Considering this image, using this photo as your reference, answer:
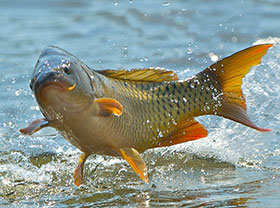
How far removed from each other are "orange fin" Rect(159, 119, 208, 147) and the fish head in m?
0.74

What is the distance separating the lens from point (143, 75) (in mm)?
3869

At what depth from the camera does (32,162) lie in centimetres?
513

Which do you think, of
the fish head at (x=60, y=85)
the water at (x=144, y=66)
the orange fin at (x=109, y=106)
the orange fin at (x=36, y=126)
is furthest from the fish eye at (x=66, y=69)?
the water at (x=144, y=66)

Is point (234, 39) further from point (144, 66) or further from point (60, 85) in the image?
point (60, 85)

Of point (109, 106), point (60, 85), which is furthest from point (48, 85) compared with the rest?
point (109, 106)

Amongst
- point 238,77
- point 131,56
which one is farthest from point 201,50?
point 238,77

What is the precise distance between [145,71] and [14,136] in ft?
7.28

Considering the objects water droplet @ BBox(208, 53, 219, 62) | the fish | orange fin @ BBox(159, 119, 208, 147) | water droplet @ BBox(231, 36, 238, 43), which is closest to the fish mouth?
the fish

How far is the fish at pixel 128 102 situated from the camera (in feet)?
10.6

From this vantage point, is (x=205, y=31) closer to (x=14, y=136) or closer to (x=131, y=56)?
(x=131, y=56)

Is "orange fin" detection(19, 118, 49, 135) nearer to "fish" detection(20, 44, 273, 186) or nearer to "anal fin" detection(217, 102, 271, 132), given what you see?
"fish" detection(20, 44, 273, 186)

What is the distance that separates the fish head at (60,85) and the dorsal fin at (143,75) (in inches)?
14.4

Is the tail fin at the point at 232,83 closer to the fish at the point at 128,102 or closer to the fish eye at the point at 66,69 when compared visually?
the fish at the point at 128,102

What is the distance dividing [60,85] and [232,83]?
51.6 inches
